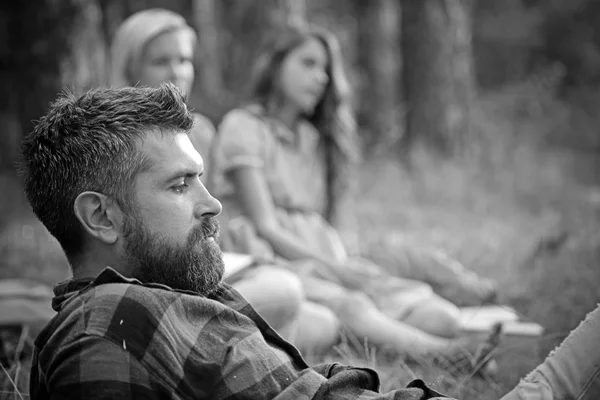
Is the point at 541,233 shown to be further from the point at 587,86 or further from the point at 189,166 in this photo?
the point at 587,86

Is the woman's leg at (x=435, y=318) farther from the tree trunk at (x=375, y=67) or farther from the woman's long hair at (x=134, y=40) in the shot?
the tree trunk at (x=375, y=67)

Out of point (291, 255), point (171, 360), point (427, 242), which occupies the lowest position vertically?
point (427, 242)

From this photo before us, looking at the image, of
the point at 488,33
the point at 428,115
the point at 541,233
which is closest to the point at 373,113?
the point at 428,115

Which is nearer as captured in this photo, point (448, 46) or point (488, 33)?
point (448, 46)

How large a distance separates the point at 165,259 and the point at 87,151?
11.1 inches

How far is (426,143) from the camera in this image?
934 centimetres

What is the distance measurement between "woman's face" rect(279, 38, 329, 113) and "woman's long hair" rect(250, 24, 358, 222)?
0.04 m

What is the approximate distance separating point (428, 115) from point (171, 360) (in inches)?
323

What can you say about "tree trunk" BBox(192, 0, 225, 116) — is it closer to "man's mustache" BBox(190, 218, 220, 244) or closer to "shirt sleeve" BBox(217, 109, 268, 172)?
"shirt sleeve" BBox(217, 109, 268, 172)

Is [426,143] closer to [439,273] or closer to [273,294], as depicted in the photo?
[439,273]

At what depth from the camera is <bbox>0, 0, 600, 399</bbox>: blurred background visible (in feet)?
16.6

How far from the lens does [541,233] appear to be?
6516mm

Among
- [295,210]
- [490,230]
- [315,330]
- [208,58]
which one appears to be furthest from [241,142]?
[208,58]

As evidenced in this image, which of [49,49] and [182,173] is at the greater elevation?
[182,173]
